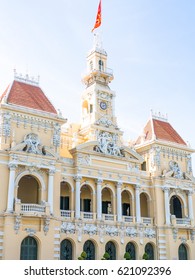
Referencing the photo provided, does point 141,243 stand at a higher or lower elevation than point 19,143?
lower

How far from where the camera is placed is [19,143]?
3238 centimetres

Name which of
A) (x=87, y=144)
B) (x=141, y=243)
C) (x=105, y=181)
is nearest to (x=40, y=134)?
(x=87, y=144)

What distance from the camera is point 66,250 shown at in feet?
110

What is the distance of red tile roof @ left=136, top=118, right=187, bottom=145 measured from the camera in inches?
1699

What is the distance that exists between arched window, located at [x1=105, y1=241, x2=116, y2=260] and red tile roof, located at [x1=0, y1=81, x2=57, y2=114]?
13388 millimetres

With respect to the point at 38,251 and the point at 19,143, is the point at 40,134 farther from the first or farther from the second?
the point at 38,251

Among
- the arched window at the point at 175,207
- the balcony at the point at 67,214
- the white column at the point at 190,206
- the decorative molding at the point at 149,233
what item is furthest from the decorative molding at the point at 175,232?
the balcony at the point at 67,214

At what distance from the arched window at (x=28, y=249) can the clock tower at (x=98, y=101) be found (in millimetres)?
12240

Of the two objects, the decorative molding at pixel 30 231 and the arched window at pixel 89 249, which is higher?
the decorative molding at pixel 30 231

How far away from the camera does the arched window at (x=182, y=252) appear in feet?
131

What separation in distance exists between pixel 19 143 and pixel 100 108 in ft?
38.9

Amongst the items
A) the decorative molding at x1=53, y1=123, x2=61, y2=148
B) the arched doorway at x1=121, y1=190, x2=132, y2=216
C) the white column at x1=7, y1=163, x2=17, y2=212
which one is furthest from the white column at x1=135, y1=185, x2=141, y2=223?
the white column at x1=7, y1=163, x2=17, y2=212

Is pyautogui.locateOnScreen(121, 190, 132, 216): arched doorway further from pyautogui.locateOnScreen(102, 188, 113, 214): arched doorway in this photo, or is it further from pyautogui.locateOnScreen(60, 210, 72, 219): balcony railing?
pyautogui.locateOnScreen(60, 210, 72, 219): balcony railing

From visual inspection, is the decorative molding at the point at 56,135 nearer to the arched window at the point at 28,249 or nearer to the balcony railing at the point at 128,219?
the arched window at the point at 28,249
